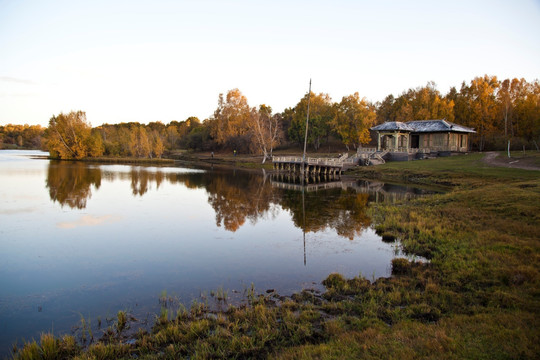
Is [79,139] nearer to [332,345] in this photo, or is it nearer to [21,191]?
[21,191]

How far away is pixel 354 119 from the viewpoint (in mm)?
62125

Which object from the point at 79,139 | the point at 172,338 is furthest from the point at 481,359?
the point at 79,139

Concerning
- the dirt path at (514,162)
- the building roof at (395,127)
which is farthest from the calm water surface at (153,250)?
the building roof at (395,127)

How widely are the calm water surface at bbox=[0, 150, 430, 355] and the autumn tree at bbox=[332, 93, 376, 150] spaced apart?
3796 cm

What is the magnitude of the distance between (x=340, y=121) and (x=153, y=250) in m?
56.7

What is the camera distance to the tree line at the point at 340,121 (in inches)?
2156

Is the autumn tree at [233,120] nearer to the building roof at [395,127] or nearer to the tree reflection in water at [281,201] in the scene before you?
the building roof at [395,127]

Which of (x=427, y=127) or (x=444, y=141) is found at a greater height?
(x=427, y=127)

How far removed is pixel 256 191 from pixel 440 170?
835 inches

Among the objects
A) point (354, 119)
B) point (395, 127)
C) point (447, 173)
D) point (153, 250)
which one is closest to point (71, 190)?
point (153, 250)

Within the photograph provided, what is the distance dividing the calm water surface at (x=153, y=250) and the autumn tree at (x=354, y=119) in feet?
125

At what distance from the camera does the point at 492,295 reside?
7797 millimetres

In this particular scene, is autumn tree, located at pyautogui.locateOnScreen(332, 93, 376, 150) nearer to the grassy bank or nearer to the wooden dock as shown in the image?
the wooden dock

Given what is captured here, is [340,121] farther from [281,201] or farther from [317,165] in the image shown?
[281,201]
